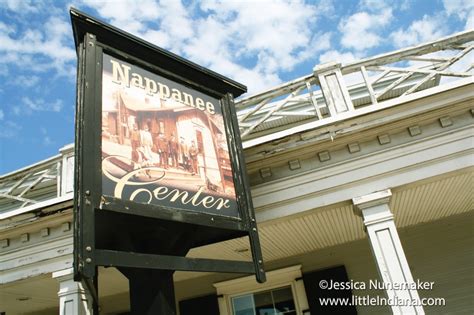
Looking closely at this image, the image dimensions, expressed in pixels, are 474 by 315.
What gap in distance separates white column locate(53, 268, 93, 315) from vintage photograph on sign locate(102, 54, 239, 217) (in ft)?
8.96

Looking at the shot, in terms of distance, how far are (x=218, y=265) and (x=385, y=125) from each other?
318 cm

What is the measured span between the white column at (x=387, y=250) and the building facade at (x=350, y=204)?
0.01 m

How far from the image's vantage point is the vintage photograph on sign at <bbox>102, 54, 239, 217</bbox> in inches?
129

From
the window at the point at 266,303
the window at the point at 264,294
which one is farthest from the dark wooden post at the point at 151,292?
the window at the point at 266,303

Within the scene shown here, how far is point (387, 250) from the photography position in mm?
4809

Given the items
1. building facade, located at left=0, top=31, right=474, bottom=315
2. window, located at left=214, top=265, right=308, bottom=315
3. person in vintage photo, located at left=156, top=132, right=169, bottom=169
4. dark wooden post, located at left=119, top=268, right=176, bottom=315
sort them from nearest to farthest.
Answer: dark wooden post, located at left=119, top=268, right=176, bottom=315, person in vintage photo, located at left=156, top=132, right=169, bottom=169, building facade, located at left=0, top=31, right=474, bottom=315, window, located at left=214, top=265, right=308, bottom=315

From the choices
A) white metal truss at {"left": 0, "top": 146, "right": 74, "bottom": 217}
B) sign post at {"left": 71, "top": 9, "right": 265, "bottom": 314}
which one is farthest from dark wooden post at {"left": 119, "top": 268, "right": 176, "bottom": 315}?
white metal truss at {"left": 0, "top": 146, "right": 74, "bottom": 217}

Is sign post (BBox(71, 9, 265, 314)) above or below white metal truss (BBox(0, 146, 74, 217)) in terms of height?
below

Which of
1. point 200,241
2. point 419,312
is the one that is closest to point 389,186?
point 419,312

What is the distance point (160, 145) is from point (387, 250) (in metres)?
3.03

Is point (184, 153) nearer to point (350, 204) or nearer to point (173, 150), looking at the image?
point (173, 150)

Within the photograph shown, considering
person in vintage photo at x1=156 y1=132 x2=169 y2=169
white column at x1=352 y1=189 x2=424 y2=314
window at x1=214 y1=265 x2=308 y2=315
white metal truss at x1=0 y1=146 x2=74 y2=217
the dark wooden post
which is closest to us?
the dark wooden post

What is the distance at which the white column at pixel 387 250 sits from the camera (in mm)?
4520

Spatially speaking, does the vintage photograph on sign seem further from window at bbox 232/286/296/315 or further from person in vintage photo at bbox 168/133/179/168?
window at bbox 232/286/296/315
